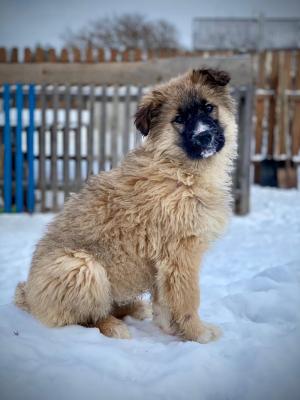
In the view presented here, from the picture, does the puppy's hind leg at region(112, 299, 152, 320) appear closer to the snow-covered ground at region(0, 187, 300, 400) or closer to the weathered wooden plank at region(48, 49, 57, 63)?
the snow-covered ground at region(0, 187, 300, 400)

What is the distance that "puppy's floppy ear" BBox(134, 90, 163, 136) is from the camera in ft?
9.46

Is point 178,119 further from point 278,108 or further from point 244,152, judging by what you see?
point 278,108

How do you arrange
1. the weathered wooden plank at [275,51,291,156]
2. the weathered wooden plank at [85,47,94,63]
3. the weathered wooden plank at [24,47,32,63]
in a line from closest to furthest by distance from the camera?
the weathered wooden plank at [24,47,32,63] → the weathered wooden plank at [85,47,94,63] → the weathered wooden plank at [275,51,291,156]

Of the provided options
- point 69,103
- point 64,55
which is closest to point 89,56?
point 64,55

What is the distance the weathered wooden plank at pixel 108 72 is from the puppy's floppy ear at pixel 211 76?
147 inches

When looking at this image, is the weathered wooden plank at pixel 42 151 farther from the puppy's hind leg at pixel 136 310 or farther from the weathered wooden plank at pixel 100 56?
the puppy's hind leg at pixel 136 310

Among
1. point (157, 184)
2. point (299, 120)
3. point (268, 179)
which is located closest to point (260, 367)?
point (157, 184)

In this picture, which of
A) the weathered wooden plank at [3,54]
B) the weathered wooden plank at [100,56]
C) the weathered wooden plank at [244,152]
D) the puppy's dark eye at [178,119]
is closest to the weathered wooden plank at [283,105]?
the weathered wooden plank at [244,152]

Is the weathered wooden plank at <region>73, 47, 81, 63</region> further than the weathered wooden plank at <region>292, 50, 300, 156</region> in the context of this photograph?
No

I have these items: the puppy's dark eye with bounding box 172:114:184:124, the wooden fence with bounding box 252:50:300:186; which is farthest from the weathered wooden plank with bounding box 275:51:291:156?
the puppy's dark eye with bounding box 172:114:184:124

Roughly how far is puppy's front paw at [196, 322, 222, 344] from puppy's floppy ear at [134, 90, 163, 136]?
1.42m

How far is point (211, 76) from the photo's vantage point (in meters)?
2.98

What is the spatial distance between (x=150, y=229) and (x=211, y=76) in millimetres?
1256

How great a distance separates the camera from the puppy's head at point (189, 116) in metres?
2.82
